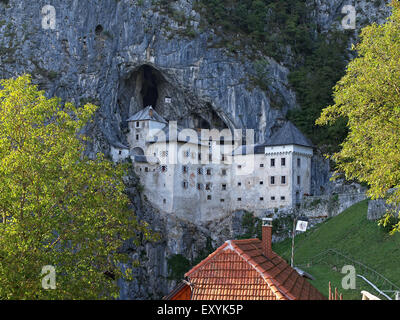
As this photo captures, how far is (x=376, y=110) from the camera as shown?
20.5 metres

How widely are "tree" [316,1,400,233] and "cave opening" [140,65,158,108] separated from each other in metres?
54.9

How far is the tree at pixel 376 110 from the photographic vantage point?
743 inches

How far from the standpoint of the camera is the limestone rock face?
65.8 metres

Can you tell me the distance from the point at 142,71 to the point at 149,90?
10.6 feet

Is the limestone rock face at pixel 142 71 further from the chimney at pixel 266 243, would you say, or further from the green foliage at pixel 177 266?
the chimney at pixel 266 243

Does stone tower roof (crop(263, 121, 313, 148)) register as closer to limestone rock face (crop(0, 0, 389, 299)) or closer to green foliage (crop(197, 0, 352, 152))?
green foliage (crop(197, 0, 352, 152))

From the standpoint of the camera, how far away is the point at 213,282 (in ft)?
60.8

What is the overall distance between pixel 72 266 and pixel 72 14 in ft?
190

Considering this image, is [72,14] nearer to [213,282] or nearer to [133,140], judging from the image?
[133,140]

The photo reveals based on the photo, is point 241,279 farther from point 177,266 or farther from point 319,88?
point 319,88

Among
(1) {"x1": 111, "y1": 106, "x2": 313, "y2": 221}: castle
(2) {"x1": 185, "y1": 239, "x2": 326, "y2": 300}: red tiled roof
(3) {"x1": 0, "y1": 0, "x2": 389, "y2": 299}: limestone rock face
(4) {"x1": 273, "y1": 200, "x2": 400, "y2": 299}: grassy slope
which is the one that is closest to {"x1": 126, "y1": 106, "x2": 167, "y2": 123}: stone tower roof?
(1) {"x1": 111, "y1": 106, "x2": 313, "y2": 221}: castle

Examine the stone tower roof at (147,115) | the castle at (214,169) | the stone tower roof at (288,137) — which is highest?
the stone tower roof at (147,115)

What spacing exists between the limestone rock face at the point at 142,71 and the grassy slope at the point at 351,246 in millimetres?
15370

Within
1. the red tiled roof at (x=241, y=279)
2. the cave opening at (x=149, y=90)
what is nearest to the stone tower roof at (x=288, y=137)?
the cave opening at (x=149, y=90)
